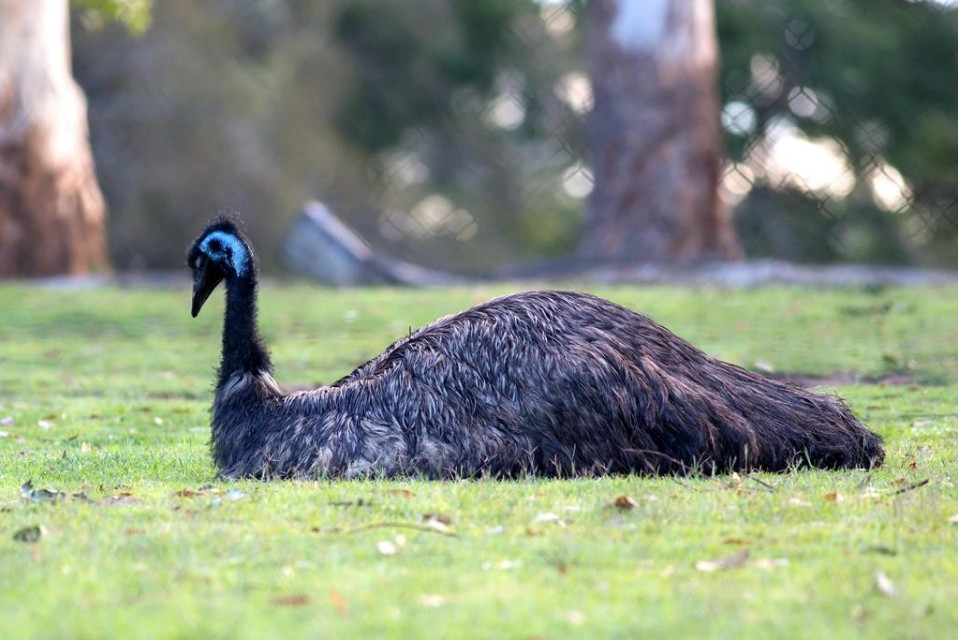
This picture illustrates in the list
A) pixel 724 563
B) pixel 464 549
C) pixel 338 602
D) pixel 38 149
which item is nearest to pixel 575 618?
pixel 338 602

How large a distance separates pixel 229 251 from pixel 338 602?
3.40 metres

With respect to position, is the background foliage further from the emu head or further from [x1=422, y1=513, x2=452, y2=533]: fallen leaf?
[x1=422, y1=513, x2=452, y2=533]: fallen leaf

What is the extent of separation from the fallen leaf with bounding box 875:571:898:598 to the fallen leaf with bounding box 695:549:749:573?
0.51 metres

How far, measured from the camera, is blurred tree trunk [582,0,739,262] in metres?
24.1

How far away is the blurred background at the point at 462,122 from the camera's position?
37344 mm

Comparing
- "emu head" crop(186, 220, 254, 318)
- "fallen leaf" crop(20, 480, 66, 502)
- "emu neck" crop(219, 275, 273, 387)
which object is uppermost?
"emu head" crop(186, 220, 254, 318)

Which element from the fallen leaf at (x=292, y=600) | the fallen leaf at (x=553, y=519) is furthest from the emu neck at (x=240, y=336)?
the fallen leaf at (x=292, y=600)

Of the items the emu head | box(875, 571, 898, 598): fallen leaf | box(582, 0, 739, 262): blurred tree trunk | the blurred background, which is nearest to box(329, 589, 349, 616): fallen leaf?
box(875, 571, 898, 598): fallen leaf

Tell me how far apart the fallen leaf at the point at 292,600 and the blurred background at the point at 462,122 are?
27.1 m

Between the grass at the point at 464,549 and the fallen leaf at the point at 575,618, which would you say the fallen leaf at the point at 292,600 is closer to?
the grass at the point at 464,549

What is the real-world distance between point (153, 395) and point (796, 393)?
20.2ft

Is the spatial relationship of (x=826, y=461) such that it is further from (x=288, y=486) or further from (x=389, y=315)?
(x=389, y=315)

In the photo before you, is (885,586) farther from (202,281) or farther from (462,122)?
(462,122)

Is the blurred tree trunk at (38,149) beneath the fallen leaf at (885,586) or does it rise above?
above
